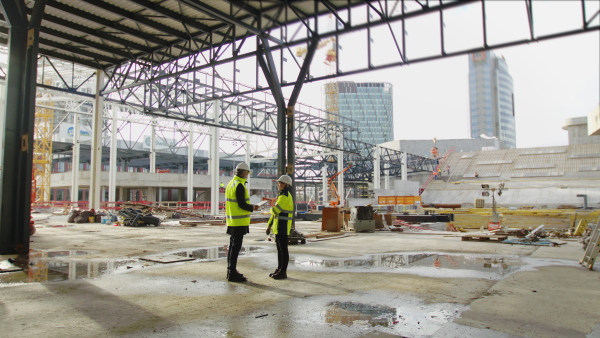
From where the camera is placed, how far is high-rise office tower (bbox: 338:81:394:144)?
544 ft

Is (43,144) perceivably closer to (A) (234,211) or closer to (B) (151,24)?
(B) (151,24)

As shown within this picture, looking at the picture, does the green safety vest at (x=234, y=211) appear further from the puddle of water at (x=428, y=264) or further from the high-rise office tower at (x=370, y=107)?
the high-rise office tower at (x=370, y=107)

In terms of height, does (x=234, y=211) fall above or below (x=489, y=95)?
below

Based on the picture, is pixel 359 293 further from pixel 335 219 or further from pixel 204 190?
pixel 204 190

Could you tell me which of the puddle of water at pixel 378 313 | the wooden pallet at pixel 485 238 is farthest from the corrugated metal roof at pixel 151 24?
the puddle of water at pixel 378 313

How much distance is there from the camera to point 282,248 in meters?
6.49

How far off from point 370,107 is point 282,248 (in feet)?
547

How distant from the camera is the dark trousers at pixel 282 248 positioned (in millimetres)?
6431

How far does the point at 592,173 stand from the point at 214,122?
43.0 meters

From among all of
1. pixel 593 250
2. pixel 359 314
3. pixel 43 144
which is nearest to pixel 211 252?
pixel 359 314

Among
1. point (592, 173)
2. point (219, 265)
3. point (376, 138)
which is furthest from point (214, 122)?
point (376, 138)

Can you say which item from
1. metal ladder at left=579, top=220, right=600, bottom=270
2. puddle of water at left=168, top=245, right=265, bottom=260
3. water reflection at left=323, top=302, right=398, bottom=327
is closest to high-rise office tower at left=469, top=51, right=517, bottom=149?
metal ladder at left=579, top=220, right=600, bottom=270

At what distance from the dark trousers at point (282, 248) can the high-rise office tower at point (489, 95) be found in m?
162

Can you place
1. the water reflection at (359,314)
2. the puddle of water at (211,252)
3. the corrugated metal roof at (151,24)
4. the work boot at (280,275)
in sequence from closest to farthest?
1. the water reflection at (359,314)
2. the work boot at (280,275)
3. the puddle of water at (211,252)
4. the corrugated metal roof at (151,24)
